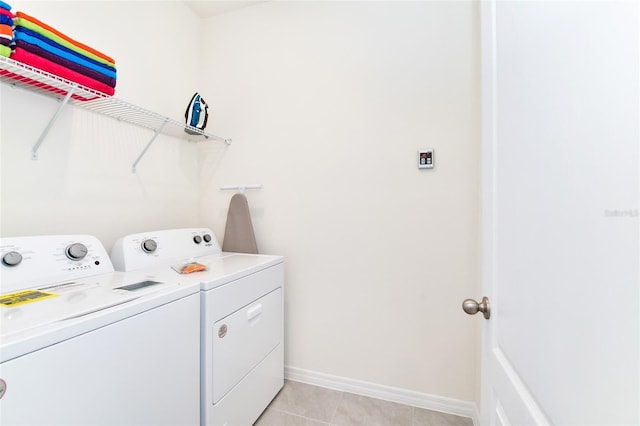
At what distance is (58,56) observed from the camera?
1074 mm

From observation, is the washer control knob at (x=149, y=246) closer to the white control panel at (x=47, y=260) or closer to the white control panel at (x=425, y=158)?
the white control panel at (x=47, y=260)

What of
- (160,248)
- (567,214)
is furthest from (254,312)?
(567,214)

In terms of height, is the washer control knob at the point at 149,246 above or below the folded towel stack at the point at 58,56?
below

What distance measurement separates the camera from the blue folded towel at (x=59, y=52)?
3.21 ft

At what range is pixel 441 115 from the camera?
1.61m

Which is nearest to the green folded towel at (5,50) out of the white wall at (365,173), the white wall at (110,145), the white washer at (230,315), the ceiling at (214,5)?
the white wall at (110,145)

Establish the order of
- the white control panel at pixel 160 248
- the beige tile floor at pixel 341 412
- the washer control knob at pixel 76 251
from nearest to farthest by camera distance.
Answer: the washer control knob at pixel 76 251 < the white control panel at pixel 160 248 < the beige tile floor at pixel 341 412

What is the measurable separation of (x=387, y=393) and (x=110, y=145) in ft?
7.13

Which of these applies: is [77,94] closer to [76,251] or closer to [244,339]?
[76,251]

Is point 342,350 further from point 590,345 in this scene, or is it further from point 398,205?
point 590,345

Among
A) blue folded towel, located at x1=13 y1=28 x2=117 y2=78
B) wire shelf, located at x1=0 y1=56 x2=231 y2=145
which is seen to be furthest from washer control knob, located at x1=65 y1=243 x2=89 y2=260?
blue folded towel, located at x1=13 y1=28 x2=117 y2=78

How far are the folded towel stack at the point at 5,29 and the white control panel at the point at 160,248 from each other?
0.82m

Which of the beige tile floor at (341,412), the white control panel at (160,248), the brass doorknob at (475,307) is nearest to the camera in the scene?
the brass doorknob at (475,307)

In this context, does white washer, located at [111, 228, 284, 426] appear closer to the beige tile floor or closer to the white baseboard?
the beige tile floor
